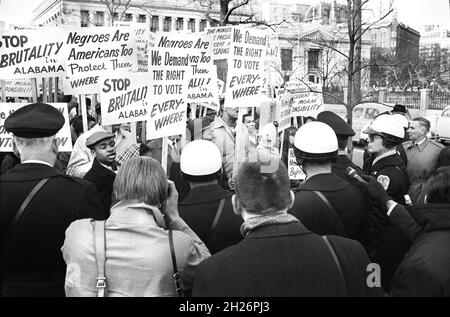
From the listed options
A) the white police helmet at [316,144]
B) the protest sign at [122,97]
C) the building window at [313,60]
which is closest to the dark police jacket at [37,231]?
the white police helmet at [316,144]

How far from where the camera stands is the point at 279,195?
7.63 ft

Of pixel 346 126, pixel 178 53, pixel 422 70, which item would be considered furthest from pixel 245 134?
pixel 422 70

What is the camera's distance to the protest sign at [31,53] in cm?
559

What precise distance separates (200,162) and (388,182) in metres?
1.99

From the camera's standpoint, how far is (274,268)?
82.4 inches

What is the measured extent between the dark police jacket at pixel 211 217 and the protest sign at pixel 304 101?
516cm

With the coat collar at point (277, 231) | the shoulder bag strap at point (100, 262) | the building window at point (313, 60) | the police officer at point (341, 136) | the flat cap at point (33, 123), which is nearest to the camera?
the coat collar at point (277, 231)

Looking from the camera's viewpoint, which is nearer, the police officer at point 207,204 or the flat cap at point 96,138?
the police officer at point 207,204

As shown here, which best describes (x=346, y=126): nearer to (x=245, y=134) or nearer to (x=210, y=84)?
(x=245, y=134)

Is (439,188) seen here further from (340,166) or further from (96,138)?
(96,138)

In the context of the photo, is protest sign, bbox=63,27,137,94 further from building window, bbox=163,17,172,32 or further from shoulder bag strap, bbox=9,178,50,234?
building window, bbox=163,17,172,32

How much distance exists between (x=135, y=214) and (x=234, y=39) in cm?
440

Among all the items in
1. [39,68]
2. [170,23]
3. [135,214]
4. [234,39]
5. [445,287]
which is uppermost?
[170,23]

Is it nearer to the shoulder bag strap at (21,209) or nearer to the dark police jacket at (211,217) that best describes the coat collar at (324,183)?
the dark police jacket at (211,217)
